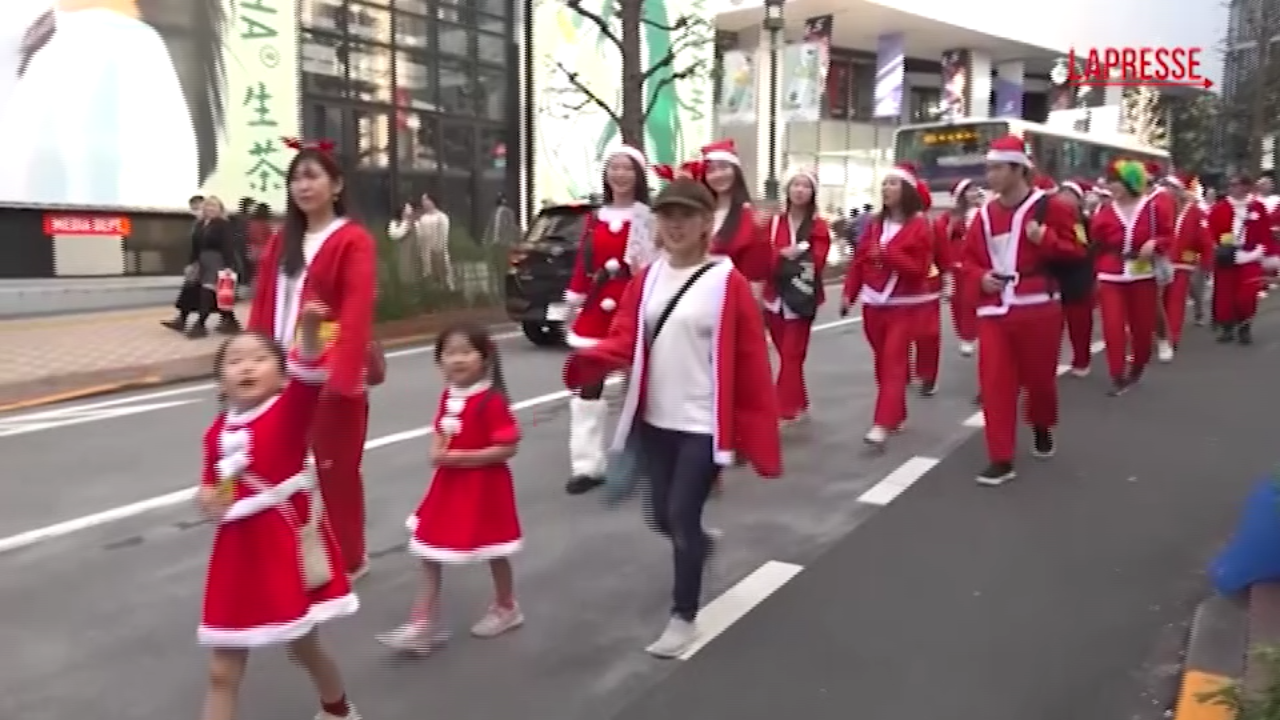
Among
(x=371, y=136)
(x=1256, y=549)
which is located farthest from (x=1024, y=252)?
(x=371, y=136)

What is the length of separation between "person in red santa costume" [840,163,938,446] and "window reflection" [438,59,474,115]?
1666cm

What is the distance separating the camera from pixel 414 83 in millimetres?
22422

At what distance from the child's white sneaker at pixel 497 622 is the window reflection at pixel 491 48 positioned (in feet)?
69.8

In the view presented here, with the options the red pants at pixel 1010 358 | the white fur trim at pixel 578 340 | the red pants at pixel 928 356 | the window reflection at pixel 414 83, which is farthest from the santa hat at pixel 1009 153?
the window reflection at pixel 414 83

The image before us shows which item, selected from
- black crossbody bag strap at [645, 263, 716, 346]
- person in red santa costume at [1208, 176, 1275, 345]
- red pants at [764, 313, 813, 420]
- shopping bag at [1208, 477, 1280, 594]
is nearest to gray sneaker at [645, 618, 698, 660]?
black crossbody bag strap at [645, 263, 716, 346]

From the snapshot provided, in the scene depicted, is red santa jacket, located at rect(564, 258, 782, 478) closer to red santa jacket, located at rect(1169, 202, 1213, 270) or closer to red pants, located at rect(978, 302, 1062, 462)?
red pants, located at rect(978, 302, 1062, 462)

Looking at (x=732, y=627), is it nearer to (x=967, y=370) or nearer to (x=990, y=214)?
(x=990, y=214)

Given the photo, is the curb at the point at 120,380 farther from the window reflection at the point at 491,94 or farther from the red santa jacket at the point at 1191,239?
the window reflection at the point at 491,94

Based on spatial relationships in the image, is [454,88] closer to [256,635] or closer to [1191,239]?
[1191,239]

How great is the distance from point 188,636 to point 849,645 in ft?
7.87

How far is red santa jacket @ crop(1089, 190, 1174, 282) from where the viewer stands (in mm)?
9844

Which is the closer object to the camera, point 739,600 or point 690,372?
point 690,372

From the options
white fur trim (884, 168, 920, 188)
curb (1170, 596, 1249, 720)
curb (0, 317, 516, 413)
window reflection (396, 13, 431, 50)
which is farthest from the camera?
window reflection (396, 13, 431, 50)

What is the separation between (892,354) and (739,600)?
327 cm
